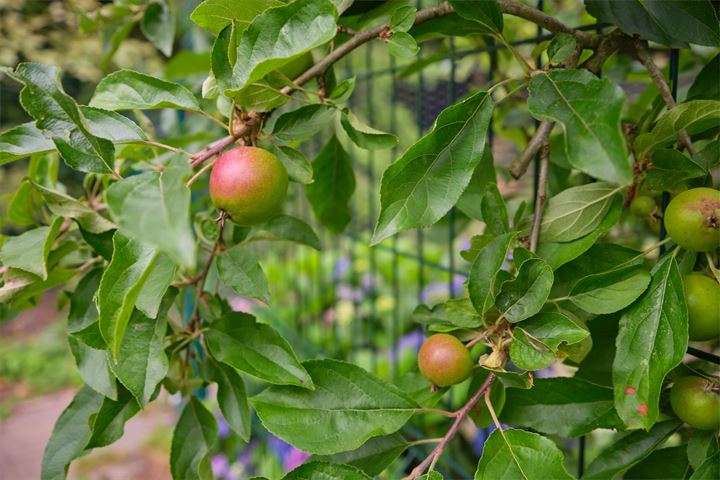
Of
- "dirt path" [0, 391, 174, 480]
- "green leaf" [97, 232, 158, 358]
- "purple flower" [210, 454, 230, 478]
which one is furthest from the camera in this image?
"dirt path" [0, 391, 174, 480]

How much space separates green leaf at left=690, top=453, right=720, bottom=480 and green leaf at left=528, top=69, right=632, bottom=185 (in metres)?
0.23

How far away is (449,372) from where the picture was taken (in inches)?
19.8

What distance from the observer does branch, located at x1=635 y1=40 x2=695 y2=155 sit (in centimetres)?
50

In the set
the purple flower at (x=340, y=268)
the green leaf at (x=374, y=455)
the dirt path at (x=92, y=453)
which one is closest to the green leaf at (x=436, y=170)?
the green leaf at (x=374, y=455)

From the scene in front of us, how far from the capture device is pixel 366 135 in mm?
524

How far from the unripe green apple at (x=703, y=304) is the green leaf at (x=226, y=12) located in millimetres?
395

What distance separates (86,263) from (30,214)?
0.39ft

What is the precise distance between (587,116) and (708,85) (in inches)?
9.2

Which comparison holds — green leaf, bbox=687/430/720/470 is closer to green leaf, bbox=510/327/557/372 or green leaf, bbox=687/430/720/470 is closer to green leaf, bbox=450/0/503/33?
green leaf, bbox=510/327/557/372

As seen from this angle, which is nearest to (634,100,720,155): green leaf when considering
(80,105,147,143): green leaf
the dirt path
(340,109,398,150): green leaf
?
(340,109,398,150): green leaf

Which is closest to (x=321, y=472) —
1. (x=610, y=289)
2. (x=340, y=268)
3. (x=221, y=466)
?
(x=610, y=289)

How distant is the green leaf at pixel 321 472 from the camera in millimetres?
472

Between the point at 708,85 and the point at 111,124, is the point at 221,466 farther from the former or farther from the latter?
the point at 708,85

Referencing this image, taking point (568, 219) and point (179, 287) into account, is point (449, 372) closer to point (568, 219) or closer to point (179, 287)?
point (568, 219)
